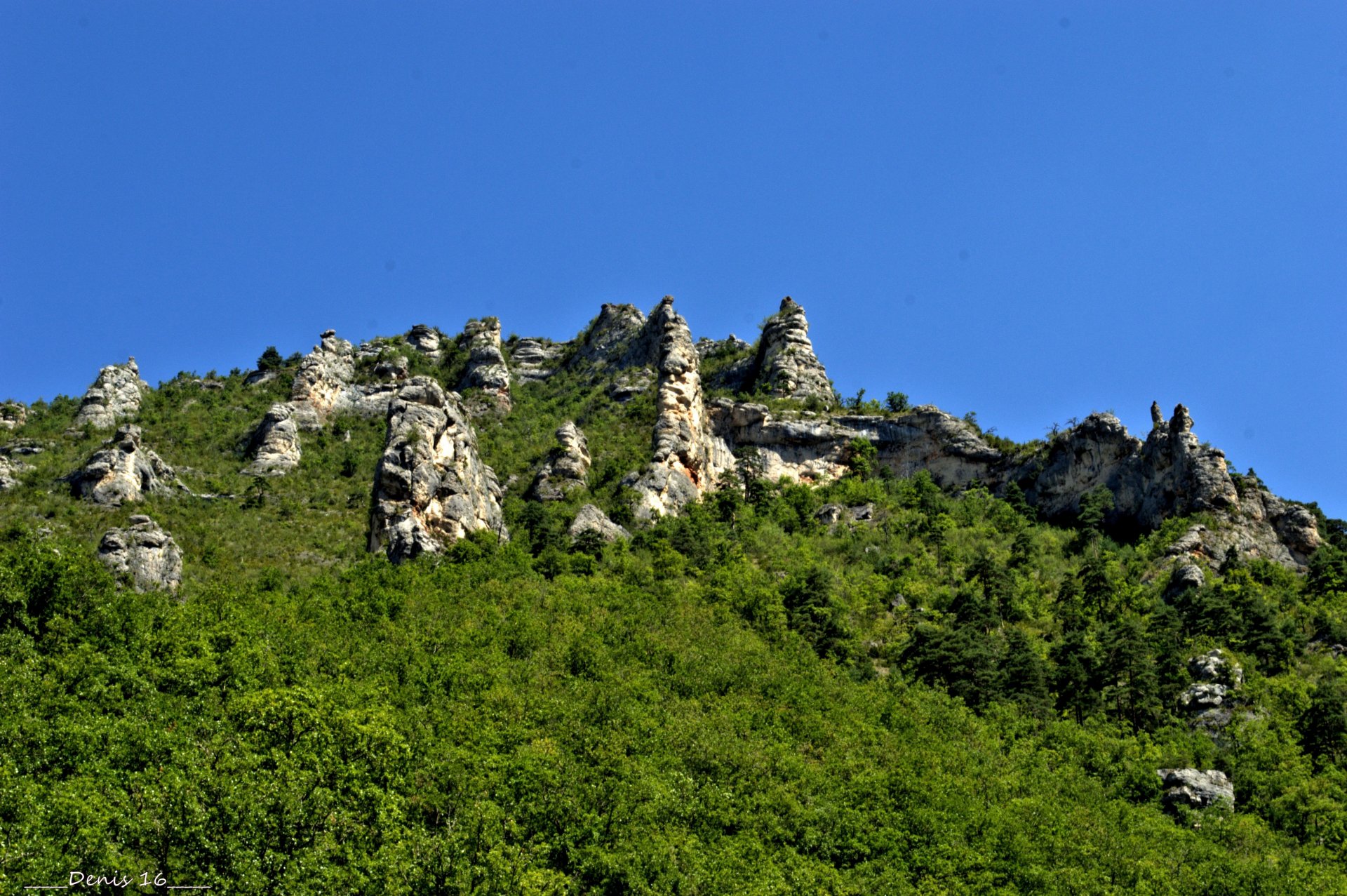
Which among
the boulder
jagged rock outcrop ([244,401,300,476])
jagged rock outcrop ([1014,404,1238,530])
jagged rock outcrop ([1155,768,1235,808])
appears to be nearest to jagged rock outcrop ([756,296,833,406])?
jagged rock outcrop ([1014,404,1238,530])

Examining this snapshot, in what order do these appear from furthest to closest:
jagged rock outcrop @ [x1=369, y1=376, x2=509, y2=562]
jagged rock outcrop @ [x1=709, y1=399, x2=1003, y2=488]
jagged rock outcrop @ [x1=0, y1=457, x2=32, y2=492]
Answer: jagged rock outcrop @ [x1=709, y1=399, x2=1003, y2=488]
jagged rock outcrop @ [x1=0, y1=457, x2=32, y2=492]
jagged rock outcrop @ [x1=369, y1=376, x2=509, y2=562]

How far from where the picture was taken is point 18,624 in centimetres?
4550

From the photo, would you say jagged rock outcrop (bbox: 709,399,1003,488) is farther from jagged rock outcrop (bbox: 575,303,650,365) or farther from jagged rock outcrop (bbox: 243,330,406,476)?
jagged rock outcrop (bbox: 243,330,406,476)

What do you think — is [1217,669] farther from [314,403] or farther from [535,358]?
[535,358]

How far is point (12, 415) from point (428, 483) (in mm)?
41928

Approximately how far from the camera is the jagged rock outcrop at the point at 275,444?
89938 mm

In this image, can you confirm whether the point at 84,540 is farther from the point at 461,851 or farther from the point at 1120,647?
the point at 1120,647

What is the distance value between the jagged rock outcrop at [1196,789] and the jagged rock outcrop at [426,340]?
92.8 metres

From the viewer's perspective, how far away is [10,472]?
78688 mm

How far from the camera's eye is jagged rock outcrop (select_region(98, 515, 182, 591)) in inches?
2404

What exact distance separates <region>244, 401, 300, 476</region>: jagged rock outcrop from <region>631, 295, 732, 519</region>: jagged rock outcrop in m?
26.8

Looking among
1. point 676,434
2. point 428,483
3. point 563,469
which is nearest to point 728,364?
point 676,434

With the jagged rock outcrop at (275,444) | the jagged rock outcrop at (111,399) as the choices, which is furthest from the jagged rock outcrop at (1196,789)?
the jagged rock outcrop at (111,399)

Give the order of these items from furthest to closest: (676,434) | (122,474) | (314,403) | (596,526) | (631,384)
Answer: (631,384) → (314,403) → (676,434) → (596,526) → (122,474)
